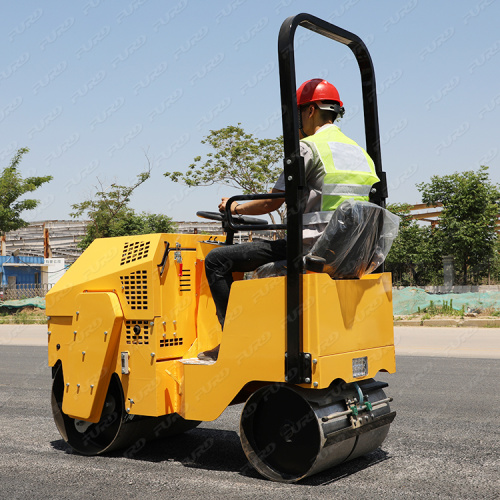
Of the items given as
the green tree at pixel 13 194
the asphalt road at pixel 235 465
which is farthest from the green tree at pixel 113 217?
the asphalt road at pixel 235 465

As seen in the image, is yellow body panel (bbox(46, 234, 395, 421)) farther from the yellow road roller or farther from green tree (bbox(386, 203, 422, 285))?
green tree (bbox(386, 203, 422, 285))

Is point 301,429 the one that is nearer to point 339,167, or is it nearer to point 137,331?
point 137,331

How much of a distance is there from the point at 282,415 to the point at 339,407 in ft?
1.15

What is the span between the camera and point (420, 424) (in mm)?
6250

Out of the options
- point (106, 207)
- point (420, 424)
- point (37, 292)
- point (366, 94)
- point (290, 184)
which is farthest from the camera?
point (106, 207)

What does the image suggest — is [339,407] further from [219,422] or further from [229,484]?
[219,422]

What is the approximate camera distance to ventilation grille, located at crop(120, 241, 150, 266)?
4879 millimetres

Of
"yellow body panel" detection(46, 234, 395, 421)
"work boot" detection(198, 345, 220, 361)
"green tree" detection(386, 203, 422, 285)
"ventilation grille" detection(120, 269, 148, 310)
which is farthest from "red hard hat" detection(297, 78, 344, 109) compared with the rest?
"green tree" detection(386, 203, 422, 285)

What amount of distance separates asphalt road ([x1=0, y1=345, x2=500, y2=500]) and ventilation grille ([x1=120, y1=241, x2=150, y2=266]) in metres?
1.41

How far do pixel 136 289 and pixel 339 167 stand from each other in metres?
1.61

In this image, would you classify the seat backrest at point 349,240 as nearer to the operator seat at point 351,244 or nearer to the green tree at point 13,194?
the operator seat at point 351,244

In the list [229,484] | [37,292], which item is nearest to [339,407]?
[229,484]

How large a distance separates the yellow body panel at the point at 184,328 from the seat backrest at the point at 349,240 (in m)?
0.11

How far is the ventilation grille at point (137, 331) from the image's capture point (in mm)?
4762
